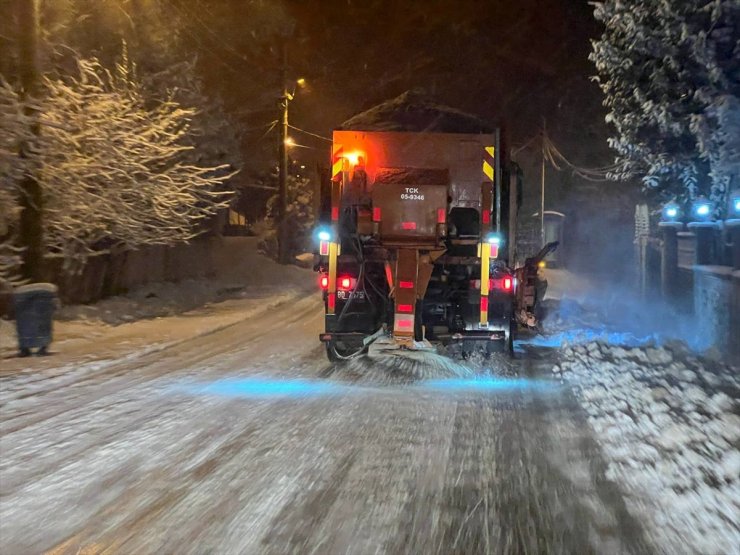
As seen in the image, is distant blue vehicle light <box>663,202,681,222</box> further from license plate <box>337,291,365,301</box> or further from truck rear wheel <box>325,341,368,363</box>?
license plate <box>337,291,365,301</box>

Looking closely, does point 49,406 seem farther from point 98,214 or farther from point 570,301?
point 570,301

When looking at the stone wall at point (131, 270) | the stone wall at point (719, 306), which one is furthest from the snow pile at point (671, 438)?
the stone wall at point (131, 270)

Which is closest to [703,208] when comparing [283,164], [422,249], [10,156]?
[422,249]

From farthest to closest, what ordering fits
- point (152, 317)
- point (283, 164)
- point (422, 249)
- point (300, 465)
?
1. point (283, 164)
2. point (152, 317)
3. point (422, 249)
4. point (300, 465)

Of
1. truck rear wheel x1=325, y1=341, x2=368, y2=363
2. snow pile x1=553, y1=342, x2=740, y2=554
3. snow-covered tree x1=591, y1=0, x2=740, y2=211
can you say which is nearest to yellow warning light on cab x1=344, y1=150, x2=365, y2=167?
truck rear wheel x1=325, y1=341, x2=368, y2=363

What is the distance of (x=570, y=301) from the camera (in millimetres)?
22062

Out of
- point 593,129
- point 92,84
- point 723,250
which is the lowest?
point 723,250

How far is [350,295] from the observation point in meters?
10.6

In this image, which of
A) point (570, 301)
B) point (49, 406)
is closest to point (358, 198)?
point (49, 406)

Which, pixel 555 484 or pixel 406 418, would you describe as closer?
pixel 555 484

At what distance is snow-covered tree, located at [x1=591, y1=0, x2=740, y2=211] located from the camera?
13.8 metres

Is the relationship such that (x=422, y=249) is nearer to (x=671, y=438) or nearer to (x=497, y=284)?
(x=497, y=284)

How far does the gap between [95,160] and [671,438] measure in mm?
11685

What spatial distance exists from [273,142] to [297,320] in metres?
18.4
